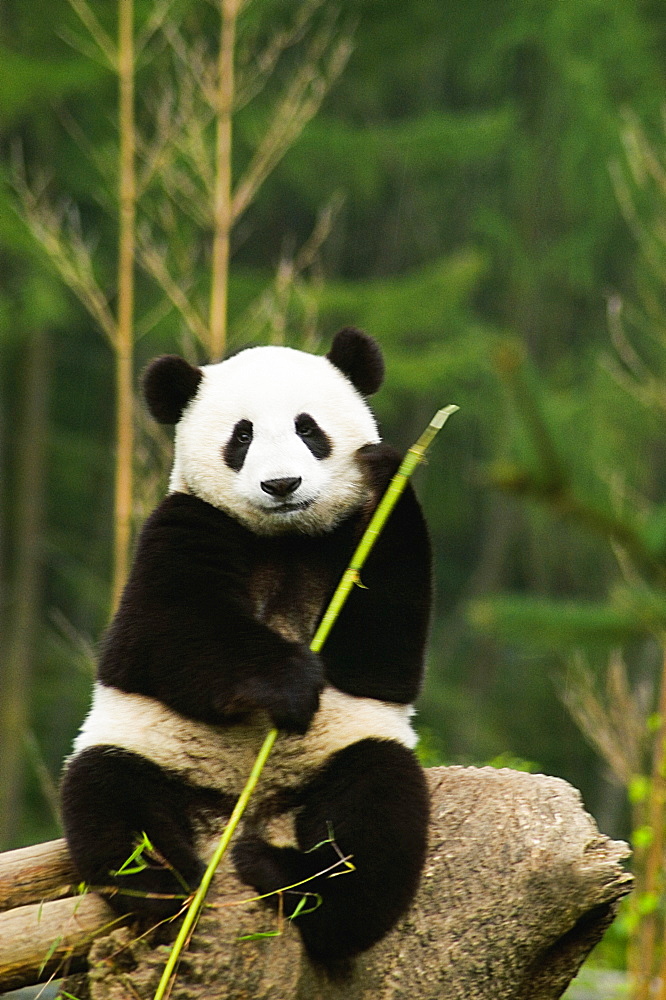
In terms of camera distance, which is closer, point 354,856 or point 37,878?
point 354,856

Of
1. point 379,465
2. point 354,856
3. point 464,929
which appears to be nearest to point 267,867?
point 354,856

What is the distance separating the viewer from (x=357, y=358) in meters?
2.70

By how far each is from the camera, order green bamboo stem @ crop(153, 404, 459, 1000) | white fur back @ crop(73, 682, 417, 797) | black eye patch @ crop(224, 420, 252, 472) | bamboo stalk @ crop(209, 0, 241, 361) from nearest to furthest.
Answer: green bamboo stem @ crop(153, 404, 459, 1000) → white fur back @ crop(73, 682, 417, 797) → black eye patch @ crop(224, 420, 252, 472) → bamboo stalk @ crop(209, 0, 241, 361)

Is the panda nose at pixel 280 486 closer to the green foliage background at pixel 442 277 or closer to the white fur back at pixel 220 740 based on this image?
the white fur back at pixel 220 740

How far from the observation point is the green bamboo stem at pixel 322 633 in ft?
7.17

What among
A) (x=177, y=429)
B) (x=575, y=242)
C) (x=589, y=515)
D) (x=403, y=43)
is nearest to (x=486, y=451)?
(x=575, y=242)

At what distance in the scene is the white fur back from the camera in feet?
7.95

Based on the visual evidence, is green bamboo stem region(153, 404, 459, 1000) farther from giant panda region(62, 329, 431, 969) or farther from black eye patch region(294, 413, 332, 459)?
black eye patch region(294, 413, 332, 459)

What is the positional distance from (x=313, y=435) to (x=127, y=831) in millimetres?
835

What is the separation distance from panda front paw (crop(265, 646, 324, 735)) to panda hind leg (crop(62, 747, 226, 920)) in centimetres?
29

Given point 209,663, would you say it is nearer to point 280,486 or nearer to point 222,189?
point 280,486

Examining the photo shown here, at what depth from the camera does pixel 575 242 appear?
13516 millimetres

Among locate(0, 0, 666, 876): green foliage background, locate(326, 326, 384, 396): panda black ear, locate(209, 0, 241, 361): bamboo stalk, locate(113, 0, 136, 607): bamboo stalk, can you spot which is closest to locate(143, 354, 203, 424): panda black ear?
locate(326, 326, 384, 396): panda black ear

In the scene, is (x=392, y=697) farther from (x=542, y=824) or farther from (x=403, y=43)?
(x=403, y=43)
